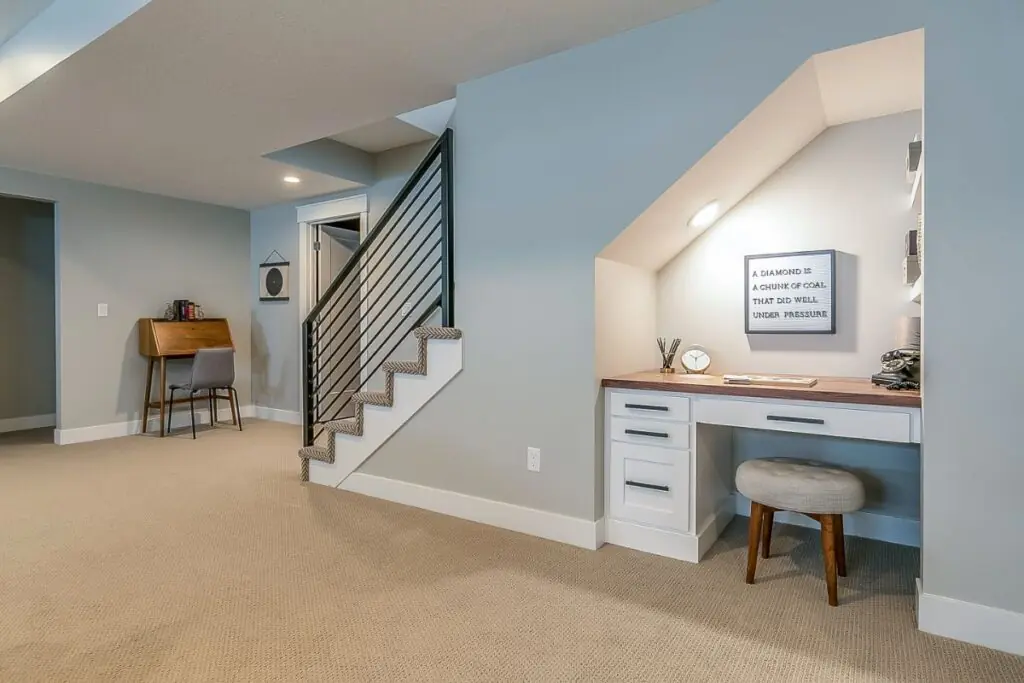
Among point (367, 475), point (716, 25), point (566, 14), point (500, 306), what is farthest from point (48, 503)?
point (716, 25)

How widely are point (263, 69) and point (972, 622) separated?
3598 mm

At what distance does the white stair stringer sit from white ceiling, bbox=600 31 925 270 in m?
1.02

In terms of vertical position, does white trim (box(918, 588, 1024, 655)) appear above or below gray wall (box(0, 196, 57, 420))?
below

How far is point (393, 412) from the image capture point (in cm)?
327

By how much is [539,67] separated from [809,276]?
1656 mm

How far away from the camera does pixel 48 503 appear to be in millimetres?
3244

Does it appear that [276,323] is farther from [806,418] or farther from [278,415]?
[806,418]

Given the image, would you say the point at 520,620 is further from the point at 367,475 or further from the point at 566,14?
the point at 566,14

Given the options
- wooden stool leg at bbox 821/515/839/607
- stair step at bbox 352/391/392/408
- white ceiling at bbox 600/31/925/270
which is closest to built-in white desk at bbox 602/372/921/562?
wooden stool leg at bbox 821/515/839/607

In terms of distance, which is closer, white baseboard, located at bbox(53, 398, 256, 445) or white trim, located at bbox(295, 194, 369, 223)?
white baseboard, located at bbox(53, 398, 256, 445)

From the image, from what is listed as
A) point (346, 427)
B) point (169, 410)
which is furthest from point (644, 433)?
point (169, 410)

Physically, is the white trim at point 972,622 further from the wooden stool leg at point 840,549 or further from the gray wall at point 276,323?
the gray wall at point 276,323

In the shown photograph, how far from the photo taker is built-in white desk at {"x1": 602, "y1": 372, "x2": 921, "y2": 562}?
2197 mm

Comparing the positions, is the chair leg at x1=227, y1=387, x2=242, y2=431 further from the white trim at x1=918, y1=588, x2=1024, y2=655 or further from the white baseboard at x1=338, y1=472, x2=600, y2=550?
the white trim at x1=918, y1=588, x2=1024, y2=655
